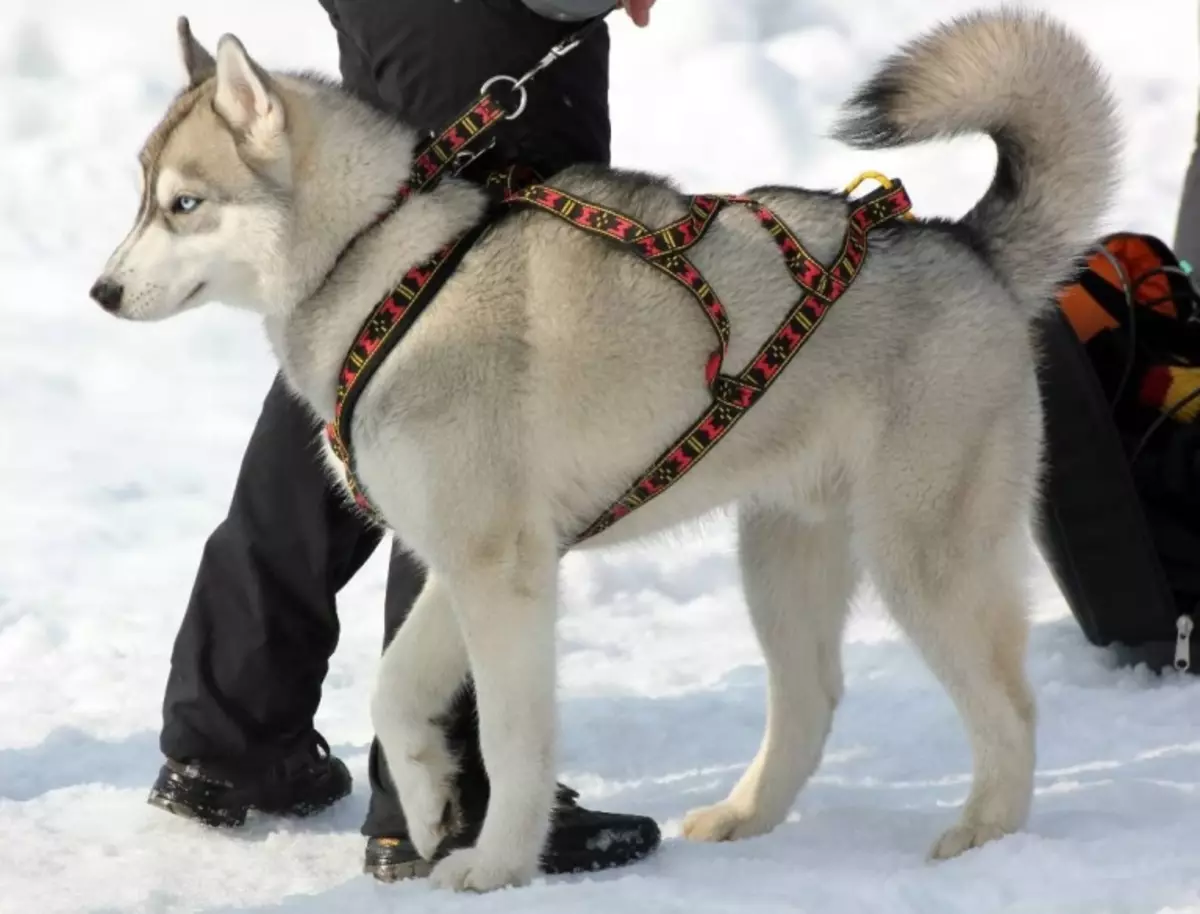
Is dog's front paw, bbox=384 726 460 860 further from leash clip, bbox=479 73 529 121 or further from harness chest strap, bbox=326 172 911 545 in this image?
leash clip, bbox=479 73 529 121

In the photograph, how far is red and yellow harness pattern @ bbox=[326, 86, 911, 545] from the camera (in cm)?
241

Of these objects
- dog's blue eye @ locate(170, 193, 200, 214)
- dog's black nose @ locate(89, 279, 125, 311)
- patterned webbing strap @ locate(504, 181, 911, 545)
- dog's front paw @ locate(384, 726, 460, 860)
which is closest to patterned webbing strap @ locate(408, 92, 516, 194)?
patterned webbing strap @ locate(504, 181, 911, 545)

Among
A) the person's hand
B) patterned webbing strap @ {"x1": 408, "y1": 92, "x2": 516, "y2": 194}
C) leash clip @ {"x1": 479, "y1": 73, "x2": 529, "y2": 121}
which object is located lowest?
patterned webbing strap @ {"x1": 408, "y1": 92, "x2": 516, "y2": 194}

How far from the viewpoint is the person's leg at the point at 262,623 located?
2.89 m

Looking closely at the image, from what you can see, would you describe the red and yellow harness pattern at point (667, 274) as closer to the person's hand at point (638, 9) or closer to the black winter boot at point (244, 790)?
the person's hand at point (638, 9)

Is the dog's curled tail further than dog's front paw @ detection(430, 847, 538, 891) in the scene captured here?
Yes

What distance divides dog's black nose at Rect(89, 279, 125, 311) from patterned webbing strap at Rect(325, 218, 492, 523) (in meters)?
0.37

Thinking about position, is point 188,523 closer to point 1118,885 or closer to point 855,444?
point 855,444

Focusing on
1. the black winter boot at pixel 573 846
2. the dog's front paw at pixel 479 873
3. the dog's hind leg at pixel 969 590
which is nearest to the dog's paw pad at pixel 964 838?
the dog's hind leg at pixel 969 590

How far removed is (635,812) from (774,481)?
2.77ft

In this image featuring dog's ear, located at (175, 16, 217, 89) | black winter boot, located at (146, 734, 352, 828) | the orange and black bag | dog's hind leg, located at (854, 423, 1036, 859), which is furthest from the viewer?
the orange and black bag

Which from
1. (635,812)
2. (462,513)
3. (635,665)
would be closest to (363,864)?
(635,812)

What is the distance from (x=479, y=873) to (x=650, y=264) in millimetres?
1040

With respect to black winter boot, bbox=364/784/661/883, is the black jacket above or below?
above
